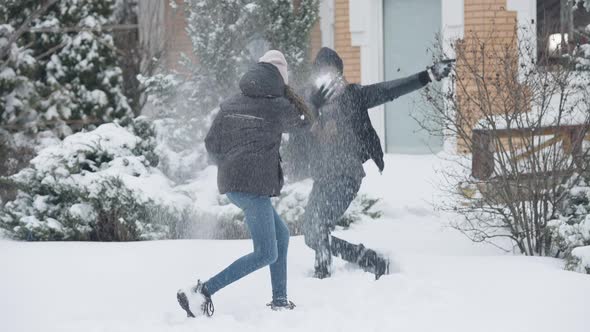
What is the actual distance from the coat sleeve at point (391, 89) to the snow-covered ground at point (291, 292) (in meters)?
1.15

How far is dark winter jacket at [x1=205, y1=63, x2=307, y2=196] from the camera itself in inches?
220

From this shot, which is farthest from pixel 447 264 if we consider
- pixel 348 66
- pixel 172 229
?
pixel 348 66

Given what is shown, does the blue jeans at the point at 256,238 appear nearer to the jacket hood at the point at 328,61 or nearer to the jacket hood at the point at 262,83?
the jacket hood at the point at 262,83

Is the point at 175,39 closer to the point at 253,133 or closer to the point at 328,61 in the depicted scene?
the point at 328,61

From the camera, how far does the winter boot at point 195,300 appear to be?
5656 mm

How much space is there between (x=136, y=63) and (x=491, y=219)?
851 cm

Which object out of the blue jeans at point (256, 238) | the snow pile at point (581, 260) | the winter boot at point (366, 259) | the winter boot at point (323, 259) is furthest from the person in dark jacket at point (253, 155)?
the snow pile at point (581, 260)

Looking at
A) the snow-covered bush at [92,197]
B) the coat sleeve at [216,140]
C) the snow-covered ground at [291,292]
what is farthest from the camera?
the snow-covered bush at [92,197]

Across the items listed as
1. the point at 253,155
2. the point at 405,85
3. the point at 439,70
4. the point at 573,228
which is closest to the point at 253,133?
the point at 253,155

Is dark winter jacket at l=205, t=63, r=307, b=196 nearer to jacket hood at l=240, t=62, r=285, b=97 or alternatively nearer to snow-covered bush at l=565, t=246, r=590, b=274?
jacket hood at l=240, t=62, r=285, b=97

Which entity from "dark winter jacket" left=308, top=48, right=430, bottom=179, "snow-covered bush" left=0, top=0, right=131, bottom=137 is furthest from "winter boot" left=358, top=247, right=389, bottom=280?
"snow-covered bush" left=0, top=0, right=131, bottom=137

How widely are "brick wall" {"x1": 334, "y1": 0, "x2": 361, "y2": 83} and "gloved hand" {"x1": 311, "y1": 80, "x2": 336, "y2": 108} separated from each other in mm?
8047

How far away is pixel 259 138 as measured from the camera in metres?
5.62

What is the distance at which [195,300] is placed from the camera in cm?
Result: 568
